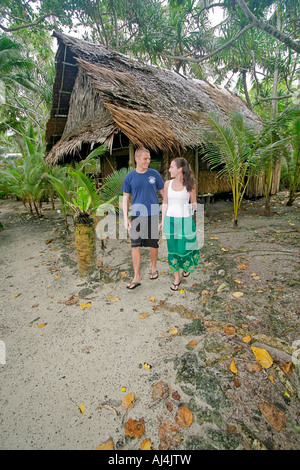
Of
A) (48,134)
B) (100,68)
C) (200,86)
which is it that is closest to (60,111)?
(48,134)

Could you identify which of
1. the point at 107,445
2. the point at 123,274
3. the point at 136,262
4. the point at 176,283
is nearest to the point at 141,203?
the point at 136,262

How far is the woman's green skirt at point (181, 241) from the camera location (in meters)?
2.49

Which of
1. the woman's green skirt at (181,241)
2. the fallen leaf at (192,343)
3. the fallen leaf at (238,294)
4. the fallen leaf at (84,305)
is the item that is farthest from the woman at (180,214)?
the fallen leaf at (84,305)

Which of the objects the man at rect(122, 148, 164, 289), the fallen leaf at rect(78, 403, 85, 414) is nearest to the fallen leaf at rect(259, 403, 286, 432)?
the fallen leaf at rect(78, 403, 85, 414)

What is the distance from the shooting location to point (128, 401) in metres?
1.50

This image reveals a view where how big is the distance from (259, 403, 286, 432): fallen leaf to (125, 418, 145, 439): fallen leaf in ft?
2.44

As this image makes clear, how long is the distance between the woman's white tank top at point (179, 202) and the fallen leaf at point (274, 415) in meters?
1.70

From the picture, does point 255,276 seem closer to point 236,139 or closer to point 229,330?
point 229,330

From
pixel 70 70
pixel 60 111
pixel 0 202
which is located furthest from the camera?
pixel 0 202

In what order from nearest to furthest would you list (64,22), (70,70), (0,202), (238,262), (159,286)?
1. (159,286)
2. (238,262)
3. (70,70)
4. (64,22)
5. (0,202)

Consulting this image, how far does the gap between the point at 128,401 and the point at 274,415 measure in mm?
913
